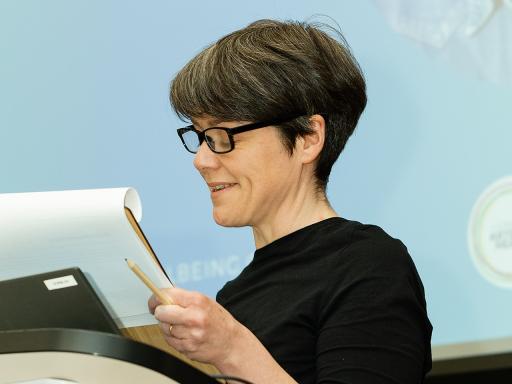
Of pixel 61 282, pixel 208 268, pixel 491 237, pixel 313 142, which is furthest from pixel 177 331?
pixel 491 237

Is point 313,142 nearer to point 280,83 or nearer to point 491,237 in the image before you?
point 280,83

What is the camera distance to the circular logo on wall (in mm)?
2223

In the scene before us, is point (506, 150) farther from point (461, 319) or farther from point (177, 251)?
point (177, 251)

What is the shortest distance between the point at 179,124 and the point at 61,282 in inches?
40.0

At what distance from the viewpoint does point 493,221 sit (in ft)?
7.32

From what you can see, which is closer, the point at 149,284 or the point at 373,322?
the point at 149,284

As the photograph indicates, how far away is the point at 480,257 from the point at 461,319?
Answer: 158mm

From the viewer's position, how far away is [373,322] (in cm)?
119

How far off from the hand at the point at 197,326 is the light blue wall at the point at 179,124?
865 millimetres

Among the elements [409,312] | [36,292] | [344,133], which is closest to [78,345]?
[36,292]

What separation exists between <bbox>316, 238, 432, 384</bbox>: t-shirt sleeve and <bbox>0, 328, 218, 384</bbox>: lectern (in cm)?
30

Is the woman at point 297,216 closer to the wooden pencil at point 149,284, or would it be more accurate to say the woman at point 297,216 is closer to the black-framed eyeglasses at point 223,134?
the black-framed eyeglasses at point 223,134

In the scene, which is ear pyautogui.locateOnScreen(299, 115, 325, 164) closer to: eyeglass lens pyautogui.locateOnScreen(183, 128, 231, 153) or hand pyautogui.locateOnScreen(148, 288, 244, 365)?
eyeglass lens pyautogui.locateOnScreen(183, 128, 231, 153)

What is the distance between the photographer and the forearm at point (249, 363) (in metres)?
1.08
